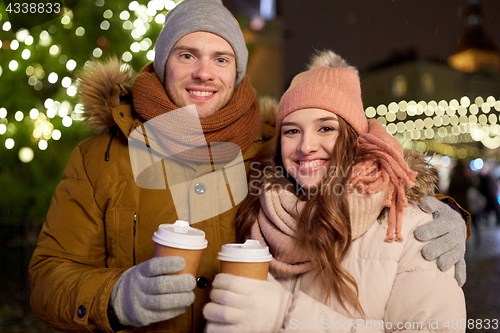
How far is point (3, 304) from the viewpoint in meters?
5.30

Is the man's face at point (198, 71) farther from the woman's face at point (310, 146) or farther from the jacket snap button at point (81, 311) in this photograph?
the jacket snap button at point (81, 311)

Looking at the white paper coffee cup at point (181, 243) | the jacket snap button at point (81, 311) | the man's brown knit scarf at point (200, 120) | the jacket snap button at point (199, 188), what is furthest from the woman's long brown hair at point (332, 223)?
the jacket snap button at point (81, 311)

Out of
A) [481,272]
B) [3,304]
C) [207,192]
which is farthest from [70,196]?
[481,272]

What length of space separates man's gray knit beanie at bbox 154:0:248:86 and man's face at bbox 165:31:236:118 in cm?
4

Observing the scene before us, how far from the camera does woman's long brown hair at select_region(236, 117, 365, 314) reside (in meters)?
1.78

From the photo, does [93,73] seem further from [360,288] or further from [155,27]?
[155,27]

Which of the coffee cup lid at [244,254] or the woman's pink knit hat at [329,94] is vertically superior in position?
the woman's pink knit hat at [329,94]

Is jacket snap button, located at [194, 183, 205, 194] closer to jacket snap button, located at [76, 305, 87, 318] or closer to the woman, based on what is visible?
the woman

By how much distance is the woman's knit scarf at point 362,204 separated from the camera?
182 cm

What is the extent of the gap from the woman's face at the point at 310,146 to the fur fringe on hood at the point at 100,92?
3.62 feet

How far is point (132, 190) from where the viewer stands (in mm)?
2080

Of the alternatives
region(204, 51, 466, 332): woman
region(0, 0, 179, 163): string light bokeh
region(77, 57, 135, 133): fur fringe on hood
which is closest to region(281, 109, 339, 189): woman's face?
region(204, 51, 466, 332): woman

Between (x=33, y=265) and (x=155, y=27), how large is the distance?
3503mm

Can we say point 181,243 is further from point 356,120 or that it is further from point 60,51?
point 60,51
